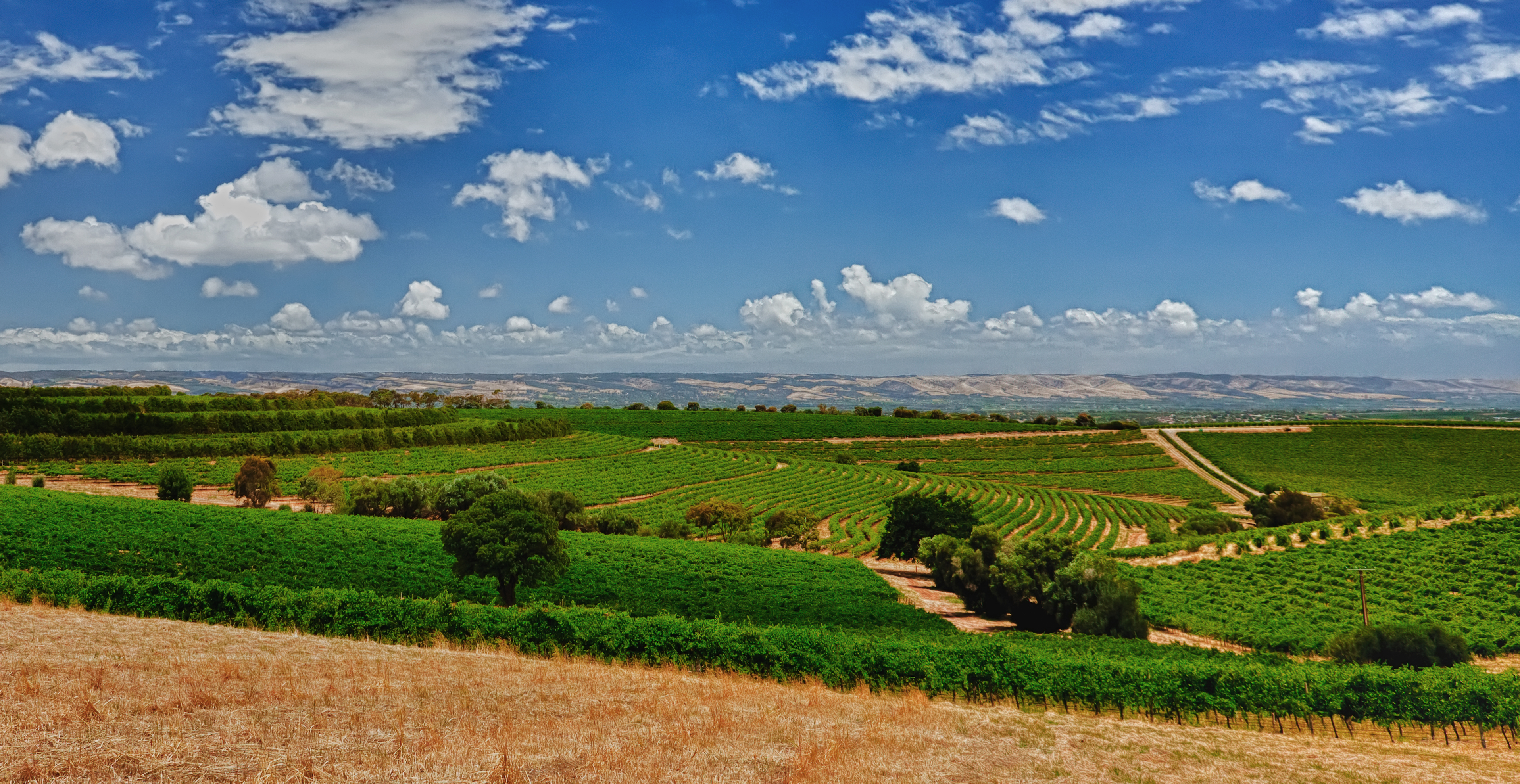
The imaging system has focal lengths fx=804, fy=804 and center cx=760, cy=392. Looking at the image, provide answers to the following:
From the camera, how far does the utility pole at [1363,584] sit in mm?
32531

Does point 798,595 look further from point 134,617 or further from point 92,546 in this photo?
point 92,546

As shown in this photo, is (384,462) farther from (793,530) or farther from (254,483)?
(793,530)

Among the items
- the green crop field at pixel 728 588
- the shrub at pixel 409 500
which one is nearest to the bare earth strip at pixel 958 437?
the shrub at pixel 409 500

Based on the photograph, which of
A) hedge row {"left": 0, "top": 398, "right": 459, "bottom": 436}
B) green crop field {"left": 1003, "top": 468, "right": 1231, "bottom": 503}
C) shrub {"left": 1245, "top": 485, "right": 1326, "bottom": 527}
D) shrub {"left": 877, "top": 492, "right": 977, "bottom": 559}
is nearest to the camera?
shrub {"left": 877, "top": 492, "right": 977, "bottom": 559}

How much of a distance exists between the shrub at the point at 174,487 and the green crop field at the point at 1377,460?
338ft

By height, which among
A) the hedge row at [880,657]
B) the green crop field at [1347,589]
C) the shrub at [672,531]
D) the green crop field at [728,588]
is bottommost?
the shrub at [672,531]

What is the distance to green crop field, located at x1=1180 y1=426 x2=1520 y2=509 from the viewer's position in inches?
3610

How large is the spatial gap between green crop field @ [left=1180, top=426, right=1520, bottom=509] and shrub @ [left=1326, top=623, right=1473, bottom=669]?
61.3m

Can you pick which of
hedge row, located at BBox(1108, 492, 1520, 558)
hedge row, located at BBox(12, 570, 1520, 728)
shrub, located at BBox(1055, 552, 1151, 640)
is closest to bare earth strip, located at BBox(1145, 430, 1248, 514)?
hedge row, located at BBox(1108, 492, 1520, 558)

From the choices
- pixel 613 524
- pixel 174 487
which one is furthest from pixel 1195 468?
pixel 174 487

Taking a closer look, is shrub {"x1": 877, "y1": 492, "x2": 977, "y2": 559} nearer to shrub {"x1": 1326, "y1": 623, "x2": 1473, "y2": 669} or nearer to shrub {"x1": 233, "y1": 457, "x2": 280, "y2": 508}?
shrub {"x1": 1326, "y1": 623, "x2": 1473, "y2": 669}

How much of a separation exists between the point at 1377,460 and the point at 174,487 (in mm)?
137662

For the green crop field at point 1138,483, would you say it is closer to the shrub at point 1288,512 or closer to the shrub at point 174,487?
the shrub at point 1288,512

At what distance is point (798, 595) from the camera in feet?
115
